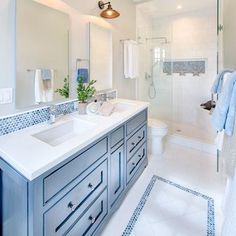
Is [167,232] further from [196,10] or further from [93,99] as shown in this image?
[196,10]

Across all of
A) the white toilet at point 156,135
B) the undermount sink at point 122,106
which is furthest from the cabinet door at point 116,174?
the white toilet at point 156,135

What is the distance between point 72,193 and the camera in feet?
3.76

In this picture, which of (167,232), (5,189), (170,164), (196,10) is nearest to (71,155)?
(5,189)

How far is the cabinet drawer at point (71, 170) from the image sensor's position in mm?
981

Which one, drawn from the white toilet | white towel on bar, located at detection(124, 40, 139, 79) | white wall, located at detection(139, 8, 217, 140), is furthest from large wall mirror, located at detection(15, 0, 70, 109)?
white wall, located at detection(139, 8, 217, 140)

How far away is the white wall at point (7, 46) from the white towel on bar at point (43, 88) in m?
0.21

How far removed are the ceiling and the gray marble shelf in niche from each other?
2.96 feet

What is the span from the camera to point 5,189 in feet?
3.70

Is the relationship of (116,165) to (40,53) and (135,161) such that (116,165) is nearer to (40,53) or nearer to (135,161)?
(135,161)

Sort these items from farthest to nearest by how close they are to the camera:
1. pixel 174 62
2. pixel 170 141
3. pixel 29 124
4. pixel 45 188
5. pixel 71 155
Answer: pixel 174 62 < pixel 170 141 < pixel 29 124 < pixel 71 155 < pixel 45 188

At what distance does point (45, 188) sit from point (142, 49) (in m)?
3.09

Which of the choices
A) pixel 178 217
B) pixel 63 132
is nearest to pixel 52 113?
pixel 63 132

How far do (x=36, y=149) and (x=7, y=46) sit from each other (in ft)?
2.49

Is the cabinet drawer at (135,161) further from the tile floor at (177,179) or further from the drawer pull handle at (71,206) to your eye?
the drawer pull handle at (71,206)
